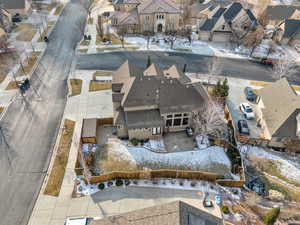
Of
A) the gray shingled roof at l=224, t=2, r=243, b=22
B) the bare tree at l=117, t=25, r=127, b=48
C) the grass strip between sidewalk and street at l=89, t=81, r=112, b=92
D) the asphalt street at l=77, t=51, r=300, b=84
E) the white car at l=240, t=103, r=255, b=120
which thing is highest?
the gray shingled roof at l=224, t=2, r=243, b=22

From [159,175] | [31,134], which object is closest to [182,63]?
[159,175]

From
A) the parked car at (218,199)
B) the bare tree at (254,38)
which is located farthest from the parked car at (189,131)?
the bare tree at (254,38)

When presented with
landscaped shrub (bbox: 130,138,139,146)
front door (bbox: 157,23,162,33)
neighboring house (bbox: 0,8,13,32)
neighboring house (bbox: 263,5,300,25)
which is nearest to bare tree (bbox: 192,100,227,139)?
landscaped shrub (bbox: 130,138,139,146)

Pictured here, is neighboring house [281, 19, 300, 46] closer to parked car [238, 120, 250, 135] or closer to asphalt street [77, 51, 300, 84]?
asphalt street [77, 51, 300, 84]

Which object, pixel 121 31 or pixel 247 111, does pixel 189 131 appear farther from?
pixel 121 31

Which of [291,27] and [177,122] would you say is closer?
[177,122]
